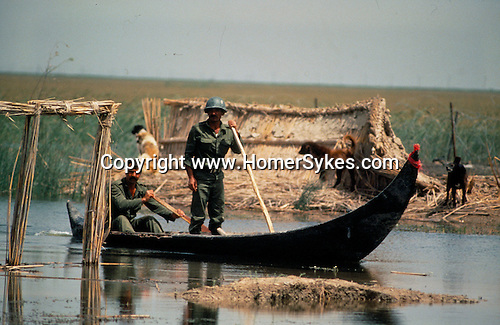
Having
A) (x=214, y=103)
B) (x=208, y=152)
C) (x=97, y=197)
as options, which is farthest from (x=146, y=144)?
(x=97, y=197)

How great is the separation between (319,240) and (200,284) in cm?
178

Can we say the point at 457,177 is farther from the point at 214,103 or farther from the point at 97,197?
the point at 97,197

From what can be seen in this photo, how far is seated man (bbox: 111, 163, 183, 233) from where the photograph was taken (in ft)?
34.2

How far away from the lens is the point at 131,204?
1043 centimetres

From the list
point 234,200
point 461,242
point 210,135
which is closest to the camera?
point 210,135

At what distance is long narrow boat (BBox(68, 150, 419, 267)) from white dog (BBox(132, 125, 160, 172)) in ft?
30.5

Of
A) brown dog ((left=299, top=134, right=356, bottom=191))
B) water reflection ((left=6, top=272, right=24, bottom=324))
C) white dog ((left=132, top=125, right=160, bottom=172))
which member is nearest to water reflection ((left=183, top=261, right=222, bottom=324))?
water reflection ((left=6, top=272, right=24, bottom=324))

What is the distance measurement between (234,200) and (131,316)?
1056cm

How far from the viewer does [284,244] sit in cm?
939

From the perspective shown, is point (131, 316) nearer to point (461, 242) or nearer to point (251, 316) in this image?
point (251, 316)

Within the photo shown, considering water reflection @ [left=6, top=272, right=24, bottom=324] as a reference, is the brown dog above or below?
above

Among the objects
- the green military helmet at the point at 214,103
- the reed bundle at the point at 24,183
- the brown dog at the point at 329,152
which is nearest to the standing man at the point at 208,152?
the green military helmet at the point at 214,103

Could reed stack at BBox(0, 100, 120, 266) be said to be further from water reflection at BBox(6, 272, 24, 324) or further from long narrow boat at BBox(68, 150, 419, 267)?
long narrow boat at BBox(68, 150, 419, 267)

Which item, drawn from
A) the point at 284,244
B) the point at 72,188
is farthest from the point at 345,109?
the point at 284,244
